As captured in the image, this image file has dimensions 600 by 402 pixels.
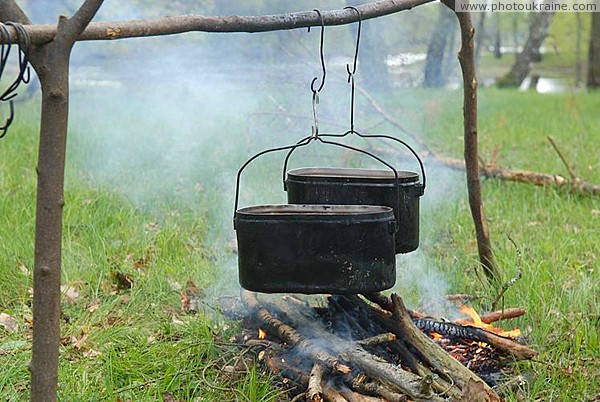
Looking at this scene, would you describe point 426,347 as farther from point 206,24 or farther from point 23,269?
point 23,269

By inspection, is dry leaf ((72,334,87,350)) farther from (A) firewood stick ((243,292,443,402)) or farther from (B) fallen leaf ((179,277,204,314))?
(A) firewood stick ((243,292,443,402))

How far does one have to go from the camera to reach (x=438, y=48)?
47.5 ft

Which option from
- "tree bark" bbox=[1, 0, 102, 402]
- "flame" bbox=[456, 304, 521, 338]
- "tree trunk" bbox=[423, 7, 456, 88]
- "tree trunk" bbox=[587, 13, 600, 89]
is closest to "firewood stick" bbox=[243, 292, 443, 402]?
"flame" bbox=[456, 304, 521, 338]

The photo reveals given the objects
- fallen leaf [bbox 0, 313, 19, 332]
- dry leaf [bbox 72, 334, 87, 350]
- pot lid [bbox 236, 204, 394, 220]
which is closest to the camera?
pot lid [bbox 236, 204, 394, 220]

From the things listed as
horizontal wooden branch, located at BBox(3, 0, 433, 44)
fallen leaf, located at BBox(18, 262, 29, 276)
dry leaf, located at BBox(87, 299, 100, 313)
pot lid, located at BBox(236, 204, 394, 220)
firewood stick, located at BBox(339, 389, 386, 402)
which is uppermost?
horizontal wooden branch, located at BBox(3, 0, 433, 44)

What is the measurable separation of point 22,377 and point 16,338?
0.43 metres

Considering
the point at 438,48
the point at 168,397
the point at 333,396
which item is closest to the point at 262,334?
the point at 168,397

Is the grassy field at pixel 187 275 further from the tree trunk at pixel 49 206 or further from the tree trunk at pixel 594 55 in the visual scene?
the tree trunk at pixel 594 55

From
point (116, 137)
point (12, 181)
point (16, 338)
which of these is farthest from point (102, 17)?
point (16, 338)

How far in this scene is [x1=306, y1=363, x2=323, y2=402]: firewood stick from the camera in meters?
2.95

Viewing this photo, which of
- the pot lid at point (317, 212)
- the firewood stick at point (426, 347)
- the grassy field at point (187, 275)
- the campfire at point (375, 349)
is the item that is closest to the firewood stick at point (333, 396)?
the campfire at point (375, 349)

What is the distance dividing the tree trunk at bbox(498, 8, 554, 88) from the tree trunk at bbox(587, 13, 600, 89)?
1602 mm

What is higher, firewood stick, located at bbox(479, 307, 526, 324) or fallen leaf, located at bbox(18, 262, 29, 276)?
fallen leaf, located at bbox(18, 262, 29, 276)

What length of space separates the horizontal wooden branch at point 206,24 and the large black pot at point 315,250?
27.0 inches
